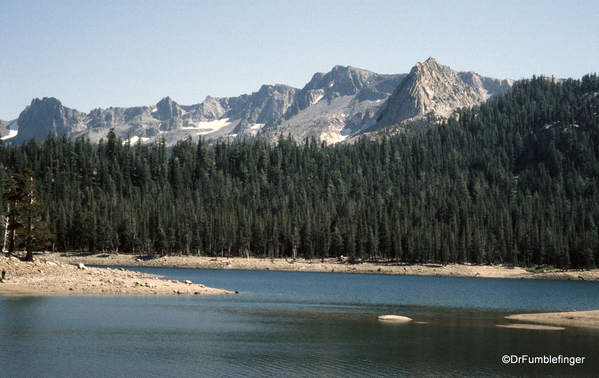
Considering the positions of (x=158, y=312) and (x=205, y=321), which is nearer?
(x=205, y=321)

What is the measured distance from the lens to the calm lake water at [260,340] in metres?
31.3

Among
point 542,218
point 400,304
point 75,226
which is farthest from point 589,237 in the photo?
point 75,226

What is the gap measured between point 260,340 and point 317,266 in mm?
106029

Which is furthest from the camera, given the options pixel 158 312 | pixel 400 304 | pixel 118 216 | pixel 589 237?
pixel 118 216

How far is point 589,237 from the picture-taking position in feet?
454

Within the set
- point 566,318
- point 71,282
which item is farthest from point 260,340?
point 71,282

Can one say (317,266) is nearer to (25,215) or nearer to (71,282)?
(25,215)

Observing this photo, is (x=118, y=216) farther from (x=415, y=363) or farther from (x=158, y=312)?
(x=415, y=363)

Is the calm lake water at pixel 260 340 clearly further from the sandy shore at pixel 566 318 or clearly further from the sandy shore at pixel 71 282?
the sandy shore at pixel 71 282

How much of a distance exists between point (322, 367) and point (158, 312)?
2365 cm

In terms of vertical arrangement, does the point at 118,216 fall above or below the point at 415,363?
above

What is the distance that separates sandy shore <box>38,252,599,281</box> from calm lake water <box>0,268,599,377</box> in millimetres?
73753

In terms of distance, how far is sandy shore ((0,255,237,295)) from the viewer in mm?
61391

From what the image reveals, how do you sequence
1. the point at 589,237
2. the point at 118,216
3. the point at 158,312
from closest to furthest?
the point at 158,312
the point at 589,237
the point at 118,216
